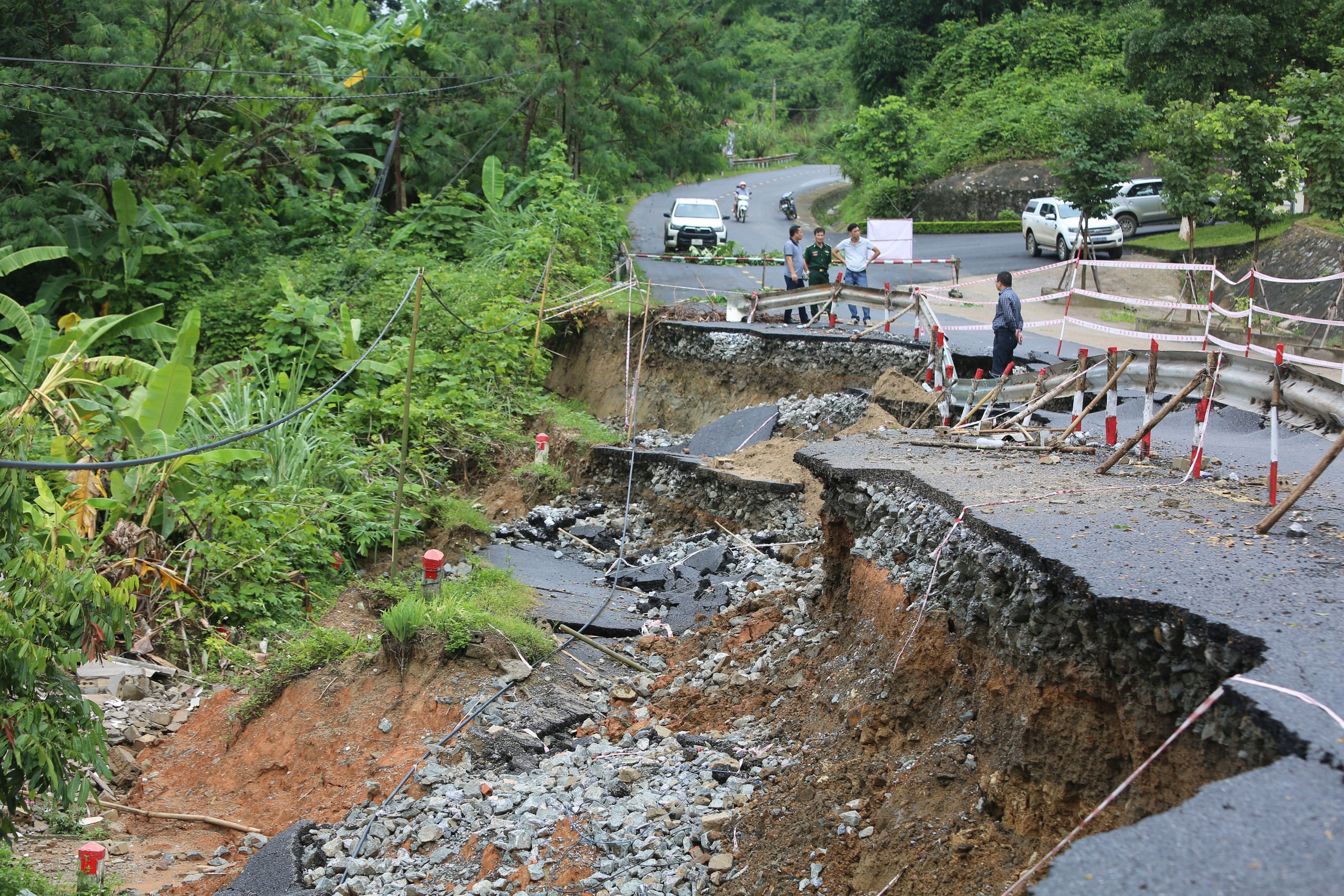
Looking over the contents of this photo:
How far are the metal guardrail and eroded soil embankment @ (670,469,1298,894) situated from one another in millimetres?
50661

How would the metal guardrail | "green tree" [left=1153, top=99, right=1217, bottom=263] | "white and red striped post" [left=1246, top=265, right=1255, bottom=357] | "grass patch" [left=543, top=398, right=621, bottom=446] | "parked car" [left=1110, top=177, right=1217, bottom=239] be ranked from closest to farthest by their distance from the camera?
1. "white and red striped post" [left=1246, top=265, right=1255, bottom=357]
2. "grass patch" [left=543, top=398, right=621, bottom=446]
3. "green tree" [left=1153, top=99, right=1217, bottom=263]
4. "parked car" [left=1110, top=177, right=1217, bottom=239]
5. the metal guardrail

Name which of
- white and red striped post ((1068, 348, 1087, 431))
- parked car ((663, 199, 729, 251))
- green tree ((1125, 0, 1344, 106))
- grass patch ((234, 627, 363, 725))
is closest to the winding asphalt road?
parked car ((663, 199, 729, 251))

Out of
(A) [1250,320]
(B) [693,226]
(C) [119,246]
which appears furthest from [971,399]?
(B) [693,226]

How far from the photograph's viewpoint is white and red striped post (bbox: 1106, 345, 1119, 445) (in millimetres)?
6988

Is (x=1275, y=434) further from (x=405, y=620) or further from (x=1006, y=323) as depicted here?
(x=405, y=620)

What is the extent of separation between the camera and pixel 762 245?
30844 mm

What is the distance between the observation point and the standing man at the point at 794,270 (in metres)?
15.4

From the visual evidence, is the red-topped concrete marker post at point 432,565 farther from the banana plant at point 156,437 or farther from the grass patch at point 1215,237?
the grass patch at point 1215,237

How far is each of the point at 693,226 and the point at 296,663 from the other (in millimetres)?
21229

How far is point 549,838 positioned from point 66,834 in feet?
10.2

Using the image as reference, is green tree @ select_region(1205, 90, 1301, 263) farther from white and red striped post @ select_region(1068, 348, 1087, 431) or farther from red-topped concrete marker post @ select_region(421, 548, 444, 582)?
red-topped concrete marker post @ select_region(421, 548, 444, 582)

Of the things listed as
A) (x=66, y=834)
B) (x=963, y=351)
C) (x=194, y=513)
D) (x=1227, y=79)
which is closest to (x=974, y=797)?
(x=66, y=834)

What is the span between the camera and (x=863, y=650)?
5977 mm

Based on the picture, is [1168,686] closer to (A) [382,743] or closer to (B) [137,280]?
(A) [382,743]
